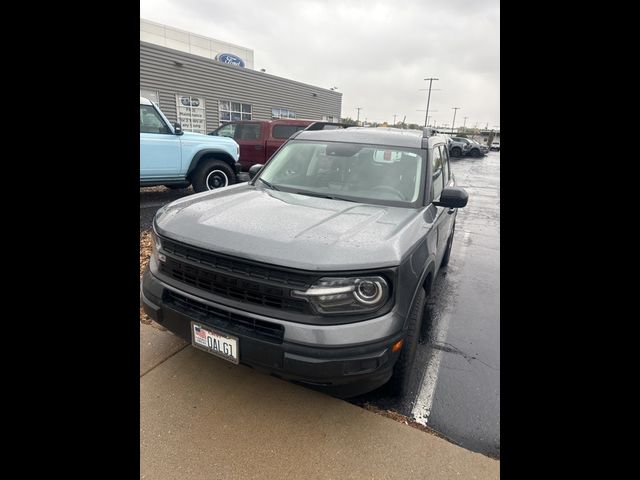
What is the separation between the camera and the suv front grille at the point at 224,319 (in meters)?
1.88

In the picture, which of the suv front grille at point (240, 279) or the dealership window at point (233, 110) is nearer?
the suv front grille at point (240, 279)

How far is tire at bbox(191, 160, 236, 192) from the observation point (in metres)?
7.61

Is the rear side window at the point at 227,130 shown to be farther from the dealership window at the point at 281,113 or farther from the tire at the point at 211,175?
the dealership window at the point at 281,113

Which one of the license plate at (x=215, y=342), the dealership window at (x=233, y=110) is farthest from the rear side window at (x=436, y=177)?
the dealership window at (x=233, y=110)

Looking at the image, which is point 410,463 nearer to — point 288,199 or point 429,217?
point 429,217

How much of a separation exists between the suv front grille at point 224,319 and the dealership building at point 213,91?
13477 millimetres

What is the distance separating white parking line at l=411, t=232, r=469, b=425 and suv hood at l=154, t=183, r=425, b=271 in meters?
1.14

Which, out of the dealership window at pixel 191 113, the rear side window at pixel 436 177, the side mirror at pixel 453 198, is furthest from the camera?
the dealership window at pixel 191 113

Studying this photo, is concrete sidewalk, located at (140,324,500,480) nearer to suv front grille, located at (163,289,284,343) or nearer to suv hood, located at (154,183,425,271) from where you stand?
suv front grille, located at (163,289,284,343)

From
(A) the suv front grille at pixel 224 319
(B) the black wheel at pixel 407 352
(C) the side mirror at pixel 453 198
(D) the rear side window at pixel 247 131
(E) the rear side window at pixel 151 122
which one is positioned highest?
(D) the rear side window at pixel 247 131

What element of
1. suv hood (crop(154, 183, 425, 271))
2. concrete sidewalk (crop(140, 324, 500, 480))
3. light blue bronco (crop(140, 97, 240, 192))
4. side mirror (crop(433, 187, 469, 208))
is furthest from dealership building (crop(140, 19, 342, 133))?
concrete sidewalk (crop(140, 324, 500, 480))
